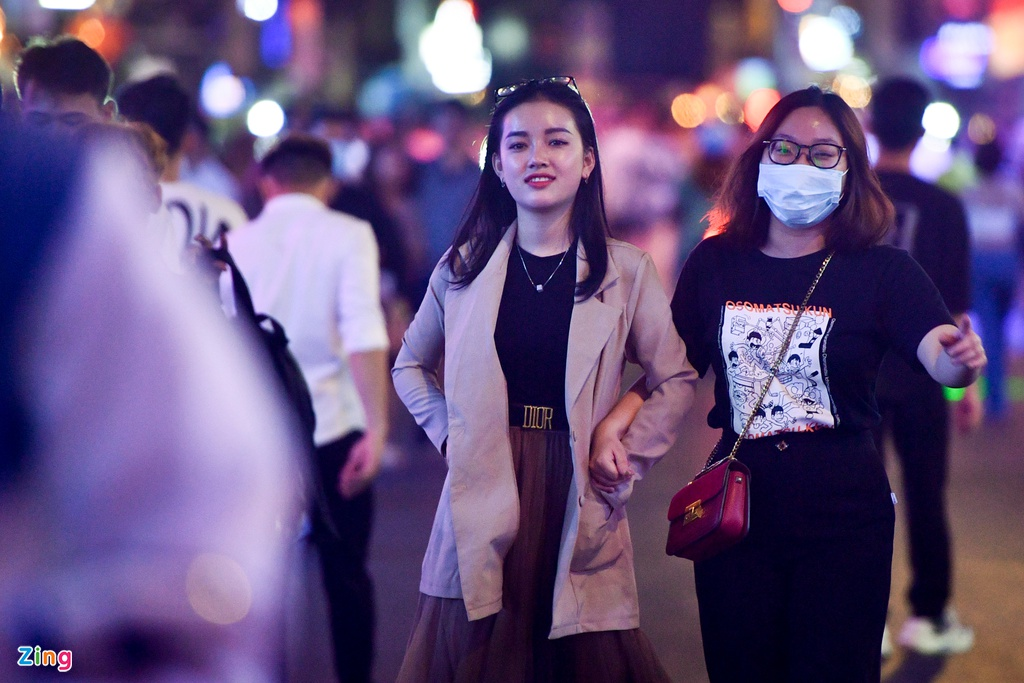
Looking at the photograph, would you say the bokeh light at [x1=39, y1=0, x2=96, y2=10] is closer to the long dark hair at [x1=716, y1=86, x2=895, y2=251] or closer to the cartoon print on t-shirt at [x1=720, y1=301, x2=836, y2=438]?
the long dark hair at [x1=716, y1=86, x2=895, y2=251]

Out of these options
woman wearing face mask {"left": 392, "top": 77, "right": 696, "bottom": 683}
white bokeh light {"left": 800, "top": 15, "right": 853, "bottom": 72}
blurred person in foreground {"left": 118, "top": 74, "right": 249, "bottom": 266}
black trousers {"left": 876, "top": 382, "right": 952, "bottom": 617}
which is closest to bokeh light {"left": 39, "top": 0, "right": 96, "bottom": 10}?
blurred person in foreground {"left": 118, "top": 74, "right": 249, "bottom": 266}

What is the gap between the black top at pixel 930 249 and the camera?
5.06 meters

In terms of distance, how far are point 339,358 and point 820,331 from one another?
2140mm

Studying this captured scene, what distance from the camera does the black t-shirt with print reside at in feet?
10.7

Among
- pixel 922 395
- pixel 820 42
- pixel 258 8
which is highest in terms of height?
pixel 258 8

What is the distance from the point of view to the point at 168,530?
152 centimetres

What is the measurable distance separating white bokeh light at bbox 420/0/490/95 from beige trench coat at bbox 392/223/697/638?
109 feet

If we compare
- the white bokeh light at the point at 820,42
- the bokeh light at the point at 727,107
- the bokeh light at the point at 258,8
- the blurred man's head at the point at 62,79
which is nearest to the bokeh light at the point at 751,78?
the bokeh light at the point at 727,107

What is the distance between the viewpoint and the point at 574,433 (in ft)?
10.3

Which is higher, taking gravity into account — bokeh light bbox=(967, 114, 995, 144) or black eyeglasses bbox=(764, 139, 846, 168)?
bokeh light bbox=(967, 114, 995, 144)

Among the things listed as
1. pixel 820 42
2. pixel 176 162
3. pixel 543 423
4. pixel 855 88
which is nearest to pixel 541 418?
pixel 543 423

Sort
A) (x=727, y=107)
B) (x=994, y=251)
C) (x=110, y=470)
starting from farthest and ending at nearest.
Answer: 1. (x=727, y=107)
2. (x=994, y=251)
3. (x=110, y=470)

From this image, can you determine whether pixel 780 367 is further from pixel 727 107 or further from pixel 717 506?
pixel 727 107

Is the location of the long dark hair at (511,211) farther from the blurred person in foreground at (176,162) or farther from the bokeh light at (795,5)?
the bokeh light at (795,5)
